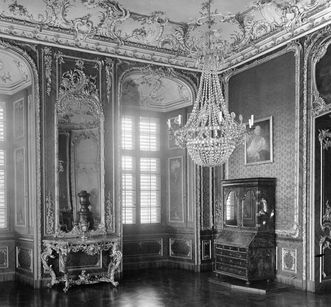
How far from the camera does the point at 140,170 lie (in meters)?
10.1

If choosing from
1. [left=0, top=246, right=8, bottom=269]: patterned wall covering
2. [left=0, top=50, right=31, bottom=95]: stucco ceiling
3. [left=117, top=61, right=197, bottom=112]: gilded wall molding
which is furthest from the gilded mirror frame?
[left=0, top=246, right=8, bottom=269]: patterned wall covering

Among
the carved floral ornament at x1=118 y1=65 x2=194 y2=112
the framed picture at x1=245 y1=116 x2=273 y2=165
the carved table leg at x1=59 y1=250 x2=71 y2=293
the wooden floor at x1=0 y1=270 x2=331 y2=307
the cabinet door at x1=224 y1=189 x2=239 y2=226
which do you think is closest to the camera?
the wooden floor at x1=0 y1=270 x2=331 y2=307

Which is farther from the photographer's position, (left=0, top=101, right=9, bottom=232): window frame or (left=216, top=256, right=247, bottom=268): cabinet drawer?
(left=0, top=101, right=9, bottom=232): window frame

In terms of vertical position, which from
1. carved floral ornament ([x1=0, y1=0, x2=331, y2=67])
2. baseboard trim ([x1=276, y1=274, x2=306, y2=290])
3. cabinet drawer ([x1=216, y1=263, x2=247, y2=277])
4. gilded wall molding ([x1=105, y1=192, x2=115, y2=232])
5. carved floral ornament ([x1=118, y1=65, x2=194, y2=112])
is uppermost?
carved floral ornament ([x1=0, y1=0, x2=331, y2=67])

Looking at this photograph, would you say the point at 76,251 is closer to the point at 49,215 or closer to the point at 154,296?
the point at 49,215

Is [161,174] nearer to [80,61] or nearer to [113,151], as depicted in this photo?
[113,151]

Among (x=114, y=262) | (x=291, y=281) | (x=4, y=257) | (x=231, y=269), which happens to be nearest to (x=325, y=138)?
(x=291, y=281)

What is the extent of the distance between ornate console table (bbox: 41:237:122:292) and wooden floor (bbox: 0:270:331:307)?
0.14m

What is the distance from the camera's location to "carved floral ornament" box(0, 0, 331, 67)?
7.11 meters

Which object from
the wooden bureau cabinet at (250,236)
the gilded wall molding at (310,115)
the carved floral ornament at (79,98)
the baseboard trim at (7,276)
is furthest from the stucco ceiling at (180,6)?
the baseboard trim at (7,276)

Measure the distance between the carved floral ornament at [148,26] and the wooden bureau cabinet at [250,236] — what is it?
245 cm

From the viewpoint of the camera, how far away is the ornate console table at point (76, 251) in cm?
737

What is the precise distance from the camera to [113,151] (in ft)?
27.1

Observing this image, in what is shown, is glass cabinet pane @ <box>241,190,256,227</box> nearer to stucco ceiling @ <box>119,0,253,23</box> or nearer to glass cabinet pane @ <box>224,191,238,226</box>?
glass cabinet pane @ <box>224,191,238,226</box>
